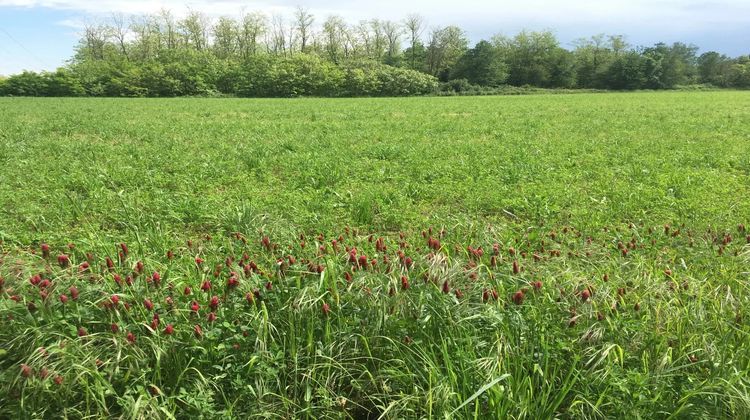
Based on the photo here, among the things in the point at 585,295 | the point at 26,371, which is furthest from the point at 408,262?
the point at 26,371

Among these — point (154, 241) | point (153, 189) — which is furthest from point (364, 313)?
point (153, 189)

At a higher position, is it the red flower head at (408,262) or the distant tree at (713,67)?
the distant tree at (713,67)

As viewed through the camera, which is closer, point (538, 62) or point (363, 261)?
point (363, 261)

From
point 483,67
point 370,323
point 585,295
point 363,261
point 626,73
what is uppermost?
point 483,67

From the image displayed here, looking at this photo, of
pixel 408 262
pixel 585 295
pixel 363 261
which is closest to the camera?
pixel 585 295

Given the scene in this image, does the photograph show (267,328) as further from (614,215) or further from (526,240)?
(614,215)

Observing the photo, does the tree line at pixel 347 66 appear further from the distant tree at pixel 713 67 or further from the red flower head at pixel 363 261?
the red flower head at pixel 363 261

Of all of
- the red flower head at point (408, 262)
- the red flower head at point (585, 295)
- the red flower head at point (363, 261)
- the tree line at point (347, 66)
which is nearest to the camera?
the red flower head at point (585, 295)

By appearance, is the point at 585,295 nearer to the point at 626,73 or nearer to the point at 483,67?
the point at 483,67

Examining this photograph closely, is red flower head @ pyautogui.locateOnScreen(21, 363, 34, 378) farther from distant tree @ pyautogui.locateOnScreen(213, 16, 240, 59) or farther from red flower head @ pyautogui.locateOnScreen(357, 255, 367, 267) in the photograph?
distant tree @ pyautogui.locateOnScreen(213, 16, 240, 59)

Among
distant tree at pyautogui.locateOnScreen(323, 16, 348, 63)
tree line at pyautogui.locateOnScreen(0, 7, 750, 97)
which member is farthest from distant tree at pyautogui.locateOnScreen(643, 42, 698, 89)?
distant tree at pyautogui.locateOnScreen(323, 16, 348, 63)

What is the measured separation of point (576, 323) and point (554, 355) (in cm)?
28

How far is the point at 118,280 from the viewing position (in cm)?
284

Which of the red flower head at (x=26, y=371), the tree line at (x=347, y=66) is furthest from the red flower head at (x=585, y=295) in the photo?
the tree line at (x=347, y=66)
